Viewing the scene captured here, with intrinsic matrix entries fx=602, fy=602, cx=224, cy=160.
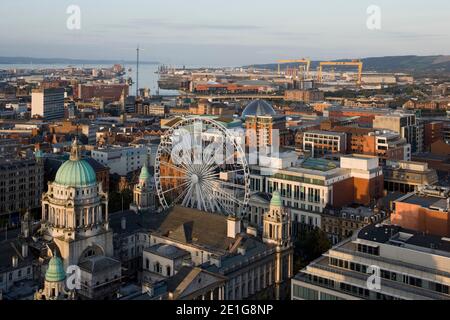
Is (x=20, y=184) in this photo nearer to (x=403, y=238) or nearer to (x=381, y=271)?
(x=403, y=238)

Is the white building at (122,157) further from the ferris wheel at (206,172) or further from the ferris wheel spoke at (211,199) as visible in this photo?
the ferris wheel spoke at (211,199)

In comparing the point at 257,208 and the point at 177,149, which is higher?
the point at 177,149

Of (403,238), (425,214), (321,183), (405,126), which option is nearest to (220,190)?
(321,183)

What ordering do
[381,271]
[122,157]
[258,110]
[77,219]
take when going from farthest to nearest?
[258,110] → [122,157] → [77,219] → [381,271]

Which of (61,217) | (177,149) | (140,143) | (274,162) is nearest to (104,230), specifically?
(61,217)

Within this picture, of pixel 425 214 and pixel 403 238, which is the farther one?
pixel 425 214
